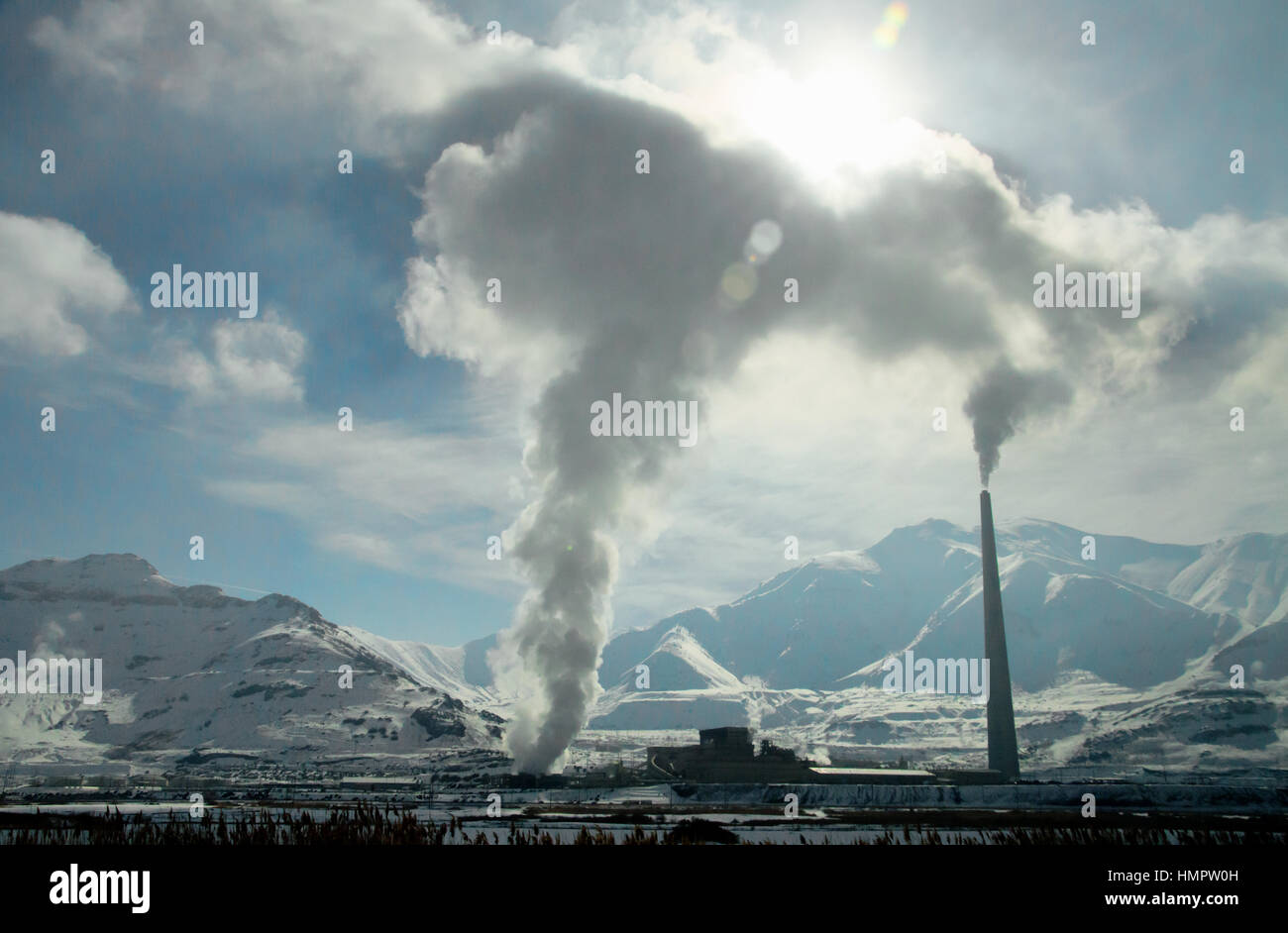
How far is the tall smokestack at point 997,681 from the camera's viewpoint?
566ft

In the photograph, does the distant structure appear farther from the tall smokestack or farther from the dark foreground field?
the dark foreground field

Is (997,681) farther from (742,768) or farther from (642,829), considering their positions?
(642,829)

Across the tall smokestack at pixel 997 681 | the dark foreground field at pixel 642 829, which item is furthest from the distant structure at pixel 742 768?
the dark foreground field at pixel 642 829

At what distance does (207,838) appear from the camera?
2773 inches

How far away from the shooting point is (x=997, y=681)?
17138 centimetres

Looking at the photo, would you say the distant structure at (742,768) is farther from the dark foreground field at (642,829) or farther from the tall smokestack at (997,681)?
the dark foreground field at (642,829)

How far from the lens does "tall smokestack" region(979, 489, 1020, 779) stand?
566 feet

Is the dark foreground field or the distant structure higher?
the dark foreground field

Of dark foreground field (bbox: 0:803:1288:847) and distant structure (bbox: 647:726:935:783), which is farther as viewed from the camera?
distant structure (bbox: 647:726:935:783)

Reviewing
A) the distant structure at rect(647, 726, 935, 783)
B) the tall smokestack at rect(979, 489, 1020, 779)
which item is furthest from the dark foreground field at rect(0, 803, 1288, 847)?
the tall smokestack at rect(979, 489, 1020, 779)
